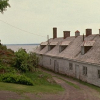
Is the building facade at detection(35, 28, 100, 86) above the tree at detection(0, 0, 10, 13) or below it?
below

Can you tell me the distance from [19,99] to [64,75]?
19.3 metres

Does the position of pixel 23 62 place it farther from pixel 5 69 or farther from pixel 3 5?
pixel 3 5

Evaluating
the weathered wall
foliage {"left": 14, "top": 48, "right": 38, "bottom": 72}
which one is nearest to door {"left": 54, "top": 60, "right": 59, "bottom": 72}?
the weathered wall

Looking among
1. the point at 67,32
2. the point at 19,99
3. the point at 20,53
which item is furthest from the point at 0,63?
the point at 67,32

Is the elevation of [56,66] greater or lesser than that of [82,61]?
lesser

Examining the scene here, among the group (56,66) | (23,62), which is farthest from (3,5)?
(56,66)

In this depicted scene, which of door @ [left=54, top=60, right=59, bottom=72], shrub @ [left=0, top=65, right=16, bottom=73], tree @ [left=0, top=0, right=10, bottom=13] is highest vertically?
tree @ [left=0, top=0, right=10, bottom=13]

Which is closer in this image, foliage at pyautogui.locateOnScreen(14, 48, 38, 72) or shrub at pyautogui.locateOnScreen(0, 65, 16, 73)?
shrub at pyautogui.locateOnScreen(0, 65, 16, 73)

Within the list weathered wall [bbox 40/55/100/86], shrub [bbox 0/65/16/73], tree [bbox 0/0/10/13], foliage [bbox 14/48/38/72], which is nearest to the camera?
shrub [bbox 0/65/16/73]

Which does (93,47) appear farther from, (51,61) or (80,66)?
(51,61)

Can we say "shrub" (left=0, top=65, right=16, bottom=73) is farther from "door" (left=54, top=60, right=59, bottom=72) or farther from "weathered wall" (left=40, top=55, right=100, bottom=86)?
"door" (left=54, top=60, right=59, bottom=72)

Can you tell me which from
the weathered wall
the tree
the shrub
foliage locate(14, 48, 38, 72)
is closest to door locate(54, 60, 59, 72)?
the weathered wall

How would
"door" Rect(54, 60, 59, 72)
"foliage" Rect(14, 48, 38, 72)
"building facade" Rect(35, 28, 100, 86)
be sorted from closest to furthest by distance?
"building facade" Rect(35, 28, 100, 86), "foliage" Rect(14, 48, 38, 72), "door" Rect(54, 60, 59, 72)

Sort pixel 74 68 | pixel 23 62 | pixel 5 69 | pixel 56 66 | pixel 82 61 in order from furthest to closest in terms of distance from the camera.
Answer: pixel 56 66 → pixel 74 68 → pixel 23 62 → pixel 82 61 → pixel 5 69
